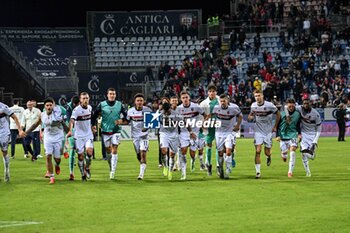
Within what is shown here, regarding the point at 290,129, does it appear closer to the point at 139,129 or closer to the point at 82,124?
the point at 139,129

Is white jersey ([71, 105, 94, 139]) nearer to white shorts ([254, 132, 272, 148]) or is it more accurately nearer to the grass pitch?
the grass pitch

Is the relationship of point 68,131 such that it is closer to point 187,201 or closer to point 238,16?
point 187,201

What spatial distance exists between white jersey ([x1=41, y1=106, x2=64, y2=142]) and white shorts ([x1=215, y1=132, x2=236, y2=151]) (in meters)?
3.98

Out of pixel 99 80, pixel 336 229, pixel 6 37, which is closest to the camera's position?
pixel 336 229

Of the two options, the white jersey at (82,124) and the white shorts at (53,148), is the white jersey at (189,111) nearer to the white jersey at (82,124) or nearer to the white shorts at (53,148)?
the white jersey at (82,124)

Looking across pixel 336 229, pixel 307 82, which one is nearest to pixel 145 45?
pixel 307 82

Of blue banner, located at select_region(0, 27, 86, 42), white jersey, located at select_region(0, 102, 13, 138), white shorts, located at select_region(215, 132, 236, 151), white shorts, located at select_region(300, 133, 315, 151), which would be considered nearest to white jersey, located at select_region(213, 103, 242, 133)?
white shorts, located at select_region(215, 132, 236, 151)

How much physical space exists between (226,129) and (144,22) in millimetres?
41599

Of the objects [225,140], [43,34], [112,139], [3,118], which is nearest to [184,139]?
[225,140]

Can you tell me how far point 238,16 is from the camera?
61.5 m

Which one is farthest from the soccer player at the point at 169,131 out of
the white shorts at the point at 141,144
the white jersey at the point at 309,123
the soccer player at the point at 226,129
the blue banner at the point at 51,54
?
the blue banner at the point at 51,54

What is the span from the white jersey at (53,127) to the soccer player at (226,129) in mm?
3978

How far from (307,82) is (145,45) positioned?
1413 cm

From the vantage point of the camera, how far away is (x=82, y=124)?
22.2m
